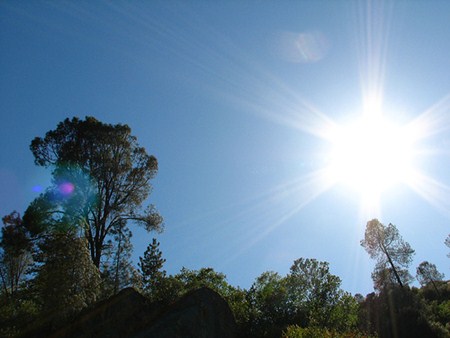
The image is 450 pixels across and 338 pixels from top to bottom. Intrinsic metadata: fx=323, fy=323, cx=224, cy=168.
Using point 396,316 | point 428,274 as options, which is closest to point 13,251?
point 396,316

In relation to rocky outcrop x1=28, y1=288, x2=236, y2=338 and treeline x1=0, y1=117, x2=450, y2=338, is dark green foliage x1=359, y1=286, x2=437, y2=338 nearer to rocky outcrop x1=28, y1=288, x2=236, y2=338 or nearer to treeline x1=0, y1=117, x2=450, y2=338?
treeline x1=0, y1=117, x2=450, y2=338

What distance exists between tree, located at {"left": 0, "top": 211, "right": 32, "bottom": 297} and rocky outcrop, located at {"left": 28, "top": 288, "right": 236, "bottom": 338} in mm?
7055

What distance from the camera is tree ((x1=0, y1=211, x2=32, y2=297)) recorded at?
2017cm

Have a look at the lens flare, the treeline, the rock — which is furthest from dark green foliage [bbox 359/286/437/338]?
the lens flare

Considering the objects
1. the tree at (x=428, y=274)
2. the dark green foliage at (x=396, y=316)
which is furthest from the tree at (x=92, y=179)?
the tree at (x=428, y=274)

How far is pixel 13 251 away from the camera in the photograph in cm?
2100

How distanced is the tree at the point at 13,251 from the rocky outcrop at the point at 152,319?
23.1ft

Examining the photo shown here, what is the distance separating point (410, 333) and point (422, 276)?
38.6 m

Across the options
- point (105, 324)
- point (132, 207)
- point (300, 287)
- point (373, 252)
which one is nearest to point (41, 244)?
point (132, 207)

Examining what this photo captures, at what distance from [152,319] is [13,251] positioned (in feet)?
38.3

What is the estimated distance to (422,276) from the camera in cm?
5628

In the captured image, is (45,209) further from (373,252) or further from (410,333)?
(373,252)

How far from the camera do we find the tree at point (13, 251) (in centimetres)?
2017

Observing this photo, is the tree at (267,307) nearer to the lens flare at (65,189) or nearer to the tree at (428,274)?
the lens flare at (65,189)
